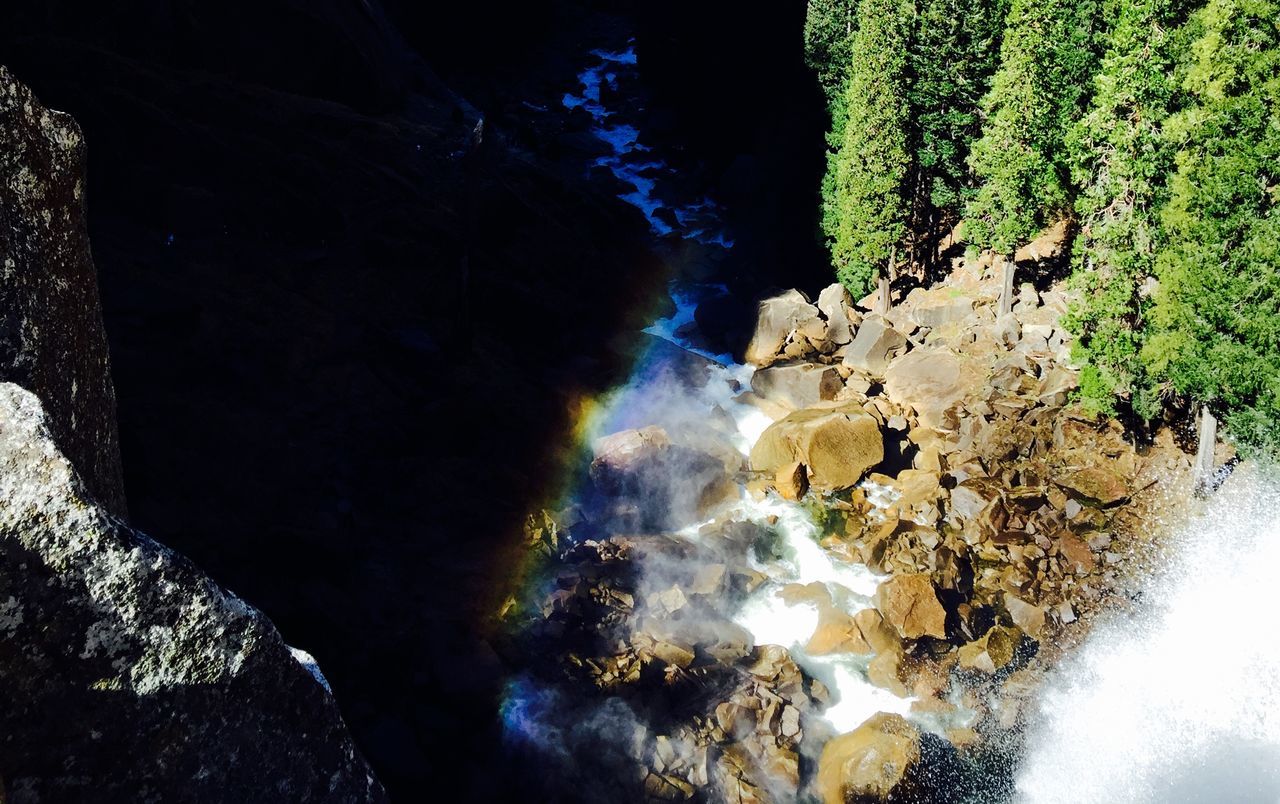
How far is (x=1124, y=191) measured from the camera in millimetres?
27312

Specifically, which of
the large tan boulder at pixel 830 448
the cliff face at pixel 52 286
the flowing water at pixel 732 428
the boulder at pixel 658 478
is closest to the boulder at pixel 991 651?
the flowing water at pixel 732 428

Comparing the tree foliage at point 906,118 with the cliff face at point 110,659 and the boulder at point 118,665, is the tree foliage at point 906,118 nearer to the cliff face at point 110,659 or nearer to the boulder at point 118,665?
the cliff face at point 110,659

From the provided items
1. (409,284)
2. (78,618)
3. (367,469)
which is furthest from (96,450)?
(409,284)

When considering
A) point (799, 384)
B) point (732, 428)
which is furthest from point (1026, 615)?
point (732, 428)

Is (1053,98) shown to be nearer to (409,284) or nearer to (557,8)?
(409,284)

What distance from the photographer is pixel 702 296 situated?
4853 centimetres

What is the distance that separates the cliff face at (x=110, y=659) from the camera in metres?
5.34

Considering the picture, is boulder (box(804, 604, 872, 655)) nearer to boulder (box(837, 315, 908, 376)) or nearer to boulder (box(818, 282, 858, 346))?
boulder (box(837, 315, 908, 376))

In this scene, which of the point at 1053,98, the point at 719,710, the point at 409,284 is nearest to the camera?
the point at 719,710

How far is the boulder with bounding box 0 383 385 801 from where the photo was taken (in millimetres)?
5328

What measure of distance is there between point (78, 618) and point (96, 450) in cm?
336

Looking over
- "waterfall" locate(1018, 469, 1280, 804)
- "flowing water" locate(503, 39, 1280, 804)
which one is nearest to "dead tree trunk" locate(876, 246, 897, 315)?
"flowing water" locate(503, 39, 1280, 804)

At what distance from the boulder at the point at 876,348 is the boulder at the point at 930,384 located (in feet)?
3.62

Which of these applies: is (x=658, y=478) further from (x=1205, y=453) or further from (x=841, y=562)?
(x=1205, y=453)
